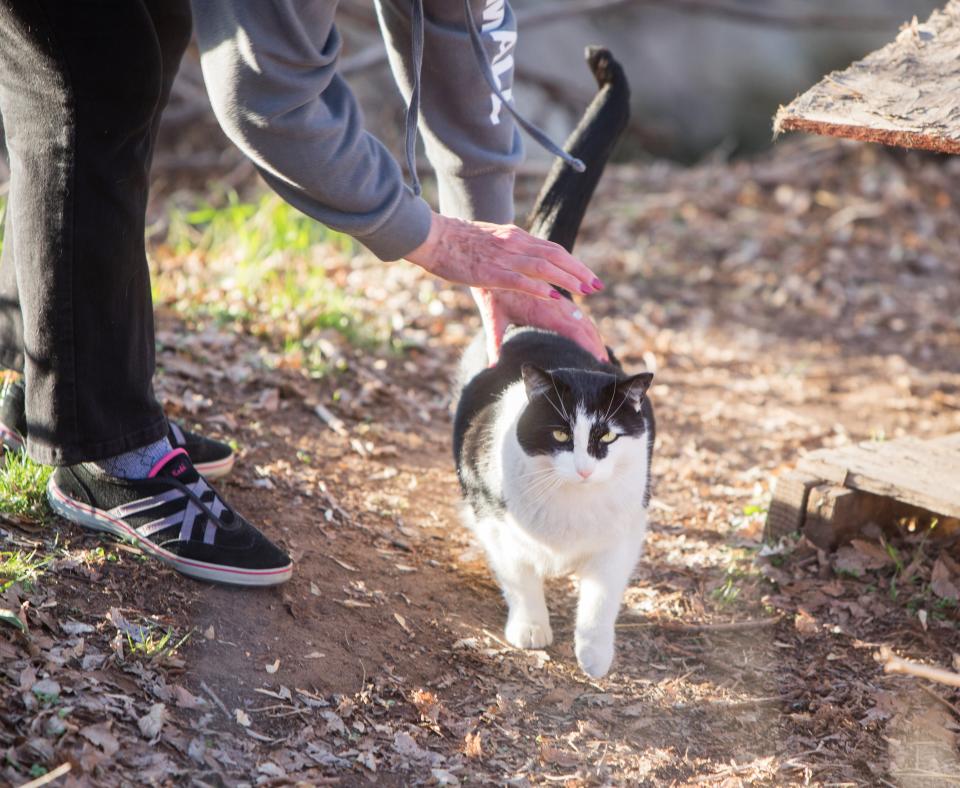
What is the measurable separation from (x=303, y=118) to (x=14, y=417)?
1274 mm

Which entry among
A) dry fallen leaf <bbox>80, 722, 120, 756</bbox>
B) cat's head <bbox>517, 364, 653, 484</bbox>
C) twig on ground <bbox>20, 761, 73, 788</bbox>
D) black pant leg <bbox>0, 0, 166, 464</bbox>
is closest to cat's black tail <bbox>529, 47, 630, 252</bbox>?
cat's head <bbox>517, 364, 653, 484</bbox>

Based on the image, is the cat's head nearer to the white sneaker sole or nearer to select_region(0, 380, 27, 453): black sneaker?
the white sneaker sole

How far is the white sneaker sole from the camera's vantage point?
235 cm

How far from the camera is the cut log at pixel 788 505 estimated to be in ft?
9.69

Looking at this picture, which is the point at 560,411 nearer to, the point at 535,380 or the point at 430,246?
the point at 535,380

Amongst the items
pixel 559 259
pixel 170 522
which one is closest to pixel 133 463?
pixel 170 522

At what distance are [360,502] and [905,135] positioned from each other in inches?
71.0

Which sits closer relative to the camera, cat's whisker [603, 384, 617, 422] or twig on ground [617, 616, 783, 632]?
cat's whisker [603, 384, 617, 422]

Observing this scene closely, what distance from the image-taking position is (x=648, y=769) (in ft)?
7.09

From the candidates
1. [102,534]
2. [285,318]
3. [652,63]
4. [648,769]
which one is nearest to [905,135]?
[648,769]

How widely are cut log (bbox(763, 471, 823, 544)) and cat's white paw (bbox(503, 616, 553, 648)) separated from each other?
82cm

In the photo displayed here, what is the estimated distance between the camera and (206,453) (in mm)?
2824

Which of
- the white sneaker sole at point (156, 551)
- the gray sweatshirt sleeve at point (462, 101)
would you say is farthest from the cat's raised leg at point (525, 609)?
the gray sweatshirt sleeve at point (462, 101)

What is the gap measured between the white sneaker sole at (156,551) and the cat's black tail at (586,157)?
4.06 feet
